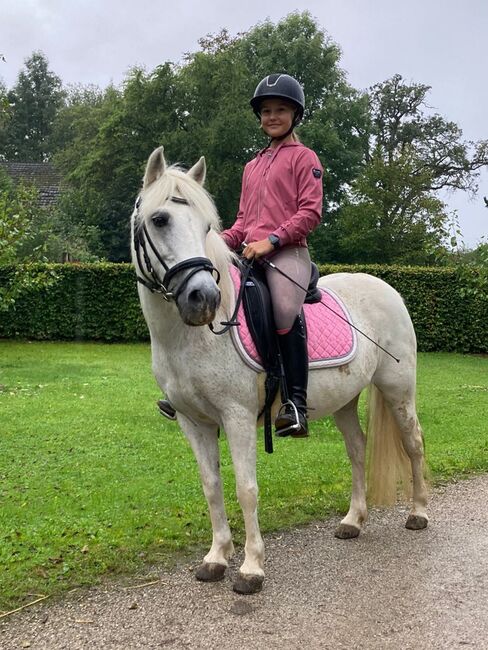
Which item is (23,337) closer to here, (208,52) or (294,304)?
(294,304)

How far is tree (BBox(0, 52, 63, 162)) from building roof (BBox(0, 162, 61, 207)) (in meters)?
14.5

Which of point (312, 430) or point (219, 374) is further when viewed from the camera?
point (312, 430)

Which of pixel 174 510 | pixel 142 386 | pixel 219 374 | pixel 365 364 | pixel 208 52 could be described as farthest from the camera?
pixel 208 52

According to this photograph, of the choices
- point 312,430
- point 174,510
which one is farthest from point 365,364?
point 312,430

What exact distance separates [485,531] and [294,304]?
2465mm

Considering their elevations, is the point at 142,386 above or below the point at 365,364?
below

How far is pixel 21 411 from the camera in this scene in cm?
866

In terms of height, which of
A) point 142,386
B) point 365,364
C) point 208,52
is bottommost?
point 142,386

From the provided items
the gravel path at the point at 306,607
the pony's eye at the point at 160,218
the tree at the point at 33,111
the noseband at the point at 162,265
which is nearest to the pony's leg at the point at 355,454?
the gravel path at the point at 306,607

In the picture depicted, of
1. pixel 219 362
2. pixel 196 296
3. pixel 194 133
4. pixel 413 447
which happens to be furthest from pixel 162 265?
pixel 194 133

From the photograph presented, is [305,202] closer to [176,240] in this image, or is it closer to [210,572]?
[176,240]

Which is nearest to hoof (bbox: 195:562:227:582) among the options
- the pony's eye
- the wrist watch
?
the wrist watch

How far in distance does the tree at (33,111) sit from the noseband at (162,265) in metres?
55.3

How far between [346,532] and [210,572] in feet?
4.06
